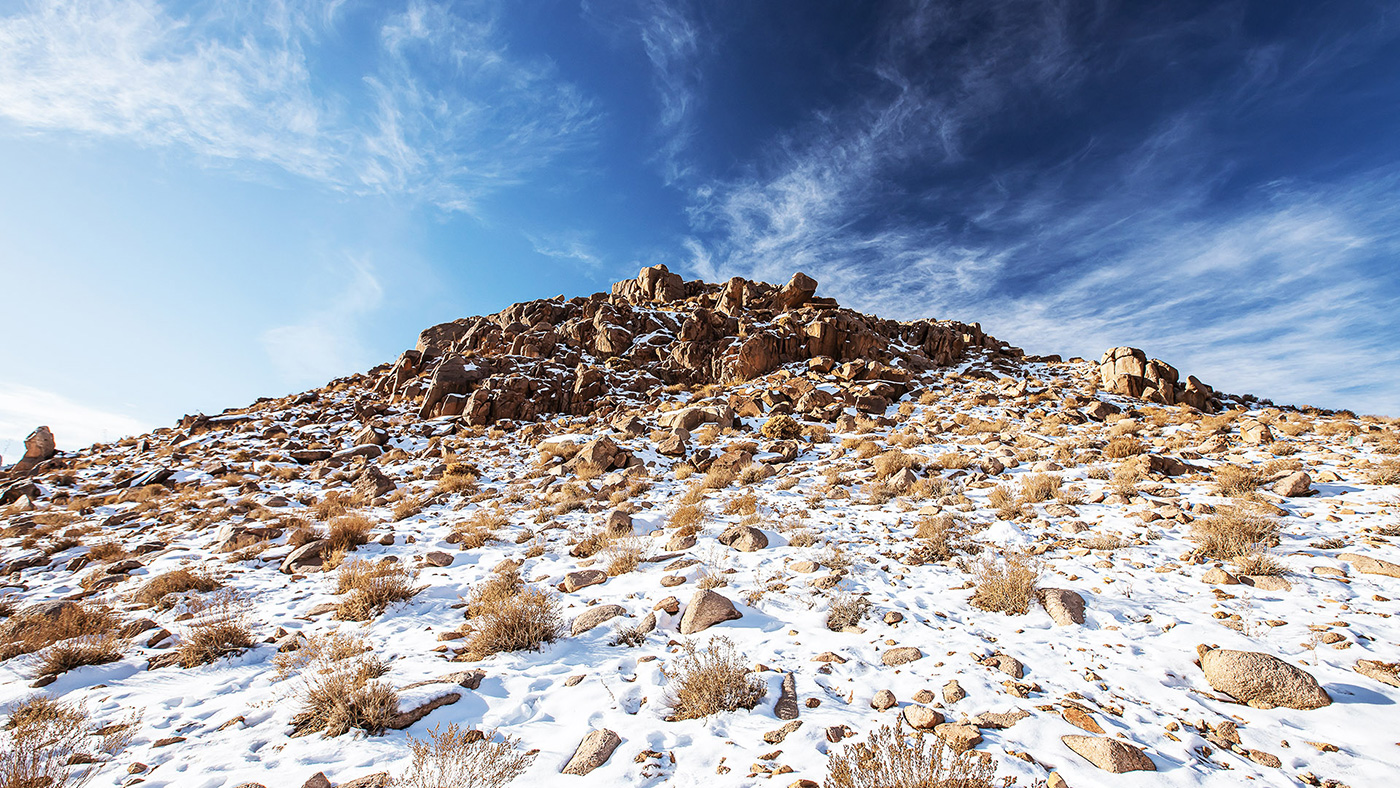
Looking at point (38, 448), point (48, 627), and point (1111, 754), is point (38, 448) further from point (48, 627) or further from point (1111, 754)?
point (1111, 754)

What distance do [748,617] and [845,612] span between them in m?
1.02

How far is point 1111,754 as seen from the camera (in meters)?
2.90

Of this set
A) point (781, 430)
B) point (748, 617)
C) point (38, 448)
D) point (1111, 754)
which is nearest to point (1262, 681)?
point (1111, 754)

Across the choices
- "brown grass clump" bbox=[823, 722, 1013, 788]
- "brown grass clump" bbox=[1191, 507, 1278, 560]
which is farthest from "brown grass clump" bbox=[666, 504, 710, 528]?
"brown grass clump" bbox=[1191, 507, 1278, 560]

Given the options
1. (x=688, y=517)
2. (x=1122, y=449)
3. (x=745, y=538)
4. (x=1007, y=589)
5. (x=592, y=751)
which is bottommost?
(x=592, y=751)

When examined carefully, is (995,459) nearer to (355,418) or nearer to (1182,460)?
(1182,460)

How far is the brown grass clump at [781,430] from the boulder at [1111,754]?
1113 cm

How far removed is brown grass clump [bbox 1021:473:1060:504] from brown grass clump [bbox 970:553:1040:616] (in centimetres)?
296

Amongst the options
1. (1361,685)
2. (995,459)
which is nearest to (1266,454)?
(995,459)

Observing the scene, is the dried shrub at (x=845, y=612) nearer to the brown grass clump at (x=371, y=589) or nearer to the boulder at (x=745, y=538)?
the boulder at (x=745, y=538)

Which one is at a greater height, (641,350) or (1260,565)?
(641,350)

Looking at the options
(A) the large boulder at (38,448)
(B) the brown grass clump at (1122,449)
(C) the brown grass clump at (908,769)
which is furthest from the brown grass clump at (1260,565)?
(A) the large boulder at (38,448)

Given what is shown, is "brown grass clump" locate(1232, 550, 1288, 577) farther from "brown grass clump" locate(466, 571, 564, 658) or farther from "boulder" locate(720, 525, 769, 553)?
→ "brown grass clump" locate(466, 571, 564, 658)

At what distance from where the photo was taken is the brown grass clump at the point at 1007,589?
4.91 m
